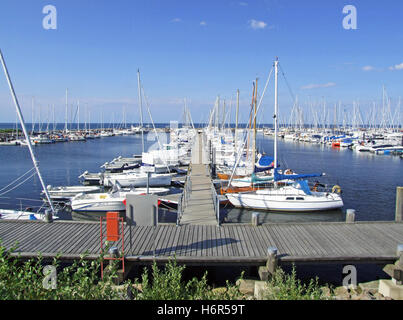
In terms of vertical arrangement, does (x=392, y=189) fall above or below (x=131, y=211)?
below

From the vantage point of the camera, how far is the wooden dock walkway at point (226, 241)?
1111 cm

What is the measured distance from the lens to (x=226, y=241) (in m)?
12.4

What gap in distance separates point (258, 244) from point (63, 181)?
107ft

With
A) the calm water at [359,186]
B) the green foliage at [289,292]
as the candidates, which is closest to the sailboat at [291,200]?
the calm water at [359,186]

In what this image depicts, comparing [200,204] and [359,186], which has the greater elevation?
[200,204]

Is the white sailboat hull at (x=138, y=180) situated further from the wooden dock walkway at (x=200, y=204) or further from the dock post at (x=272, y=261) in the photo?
the dock post at (x=272, y=261)

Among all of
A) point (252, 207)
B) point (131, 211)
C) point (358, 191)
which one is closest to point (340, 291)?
point (131, 211)

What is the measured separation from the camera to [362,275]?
46.2 ft

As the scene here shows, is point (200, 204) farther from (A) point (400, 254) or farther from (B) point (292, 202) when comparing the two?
(A) point (400, 254)

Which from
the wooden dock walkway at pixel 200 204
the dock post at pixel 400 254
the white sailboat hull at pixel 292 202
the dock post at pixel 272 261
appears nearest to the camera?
the dock post at pixel 272 261

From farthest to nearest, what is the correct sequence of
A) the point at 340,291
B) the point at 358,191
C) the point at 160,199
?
the point at 358,191
the point at 160,199
the point at 340,291

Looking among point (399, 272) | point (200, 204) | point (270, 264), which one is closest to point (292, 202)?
point (200, 204)

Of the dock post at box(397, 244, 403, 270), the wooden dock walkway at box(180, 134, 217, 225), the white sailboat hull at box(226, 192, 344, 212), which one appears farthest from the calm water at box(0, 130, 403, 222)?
the dock post at box(397, 244, 403, 270)
